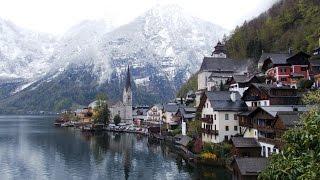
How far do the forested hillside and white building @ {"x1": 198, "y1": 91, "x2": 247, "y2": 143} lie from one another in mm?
40346

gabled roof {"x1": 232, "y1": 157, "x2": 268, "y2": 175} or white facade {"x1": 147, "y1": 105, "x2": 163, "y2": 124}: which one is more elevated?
white facade {"x1": 147, "y1": 105, "x2": 163, "y2": 124}

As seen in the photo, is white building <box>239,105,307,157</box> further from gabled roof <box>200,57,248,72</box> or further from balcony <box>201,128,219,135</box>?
gabled roof <box>200,57,248,72</box>

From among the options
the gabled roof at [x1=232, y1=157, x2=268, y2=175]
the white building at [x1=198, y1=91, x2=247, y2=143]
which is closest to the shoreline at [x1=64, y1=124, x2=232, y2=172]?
the white building at [x1=198, y1=91, x2=247, y2=143]

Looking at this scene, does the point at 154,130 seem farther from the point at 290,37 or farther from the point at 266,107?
the point at 266,107

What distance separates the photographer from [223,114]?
71.9 metres

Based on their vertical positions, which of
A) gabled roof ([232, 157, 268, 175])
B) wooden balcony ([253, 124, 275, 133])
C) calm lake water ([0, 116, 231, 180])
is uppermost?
wooden balcony ([253, 124, 275, 133])

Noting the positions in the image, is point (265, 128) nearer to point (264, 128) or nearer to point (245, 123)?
point (264, 128)

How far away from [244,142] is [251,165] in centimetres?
1436

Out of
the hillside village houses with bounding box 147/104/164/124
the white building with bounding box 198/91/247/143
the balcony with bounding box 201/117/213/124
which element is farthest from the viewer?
the hillside village houses with bounding box 147/104/164/124

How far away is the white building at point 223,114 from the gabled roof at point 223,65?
42.0 metres

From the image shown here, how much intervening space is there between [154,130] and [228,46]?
45.1m

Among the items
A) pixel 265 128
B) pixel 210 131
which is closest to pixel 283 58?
pixel 210 131

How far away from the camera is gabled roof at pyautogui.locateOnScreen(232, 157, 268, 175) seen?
46688 millimetres

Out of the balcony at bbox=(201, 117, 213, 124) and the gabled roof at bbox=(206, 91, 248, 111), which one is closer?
the gabled roof at bbox=(206, 91, 248, 111)
